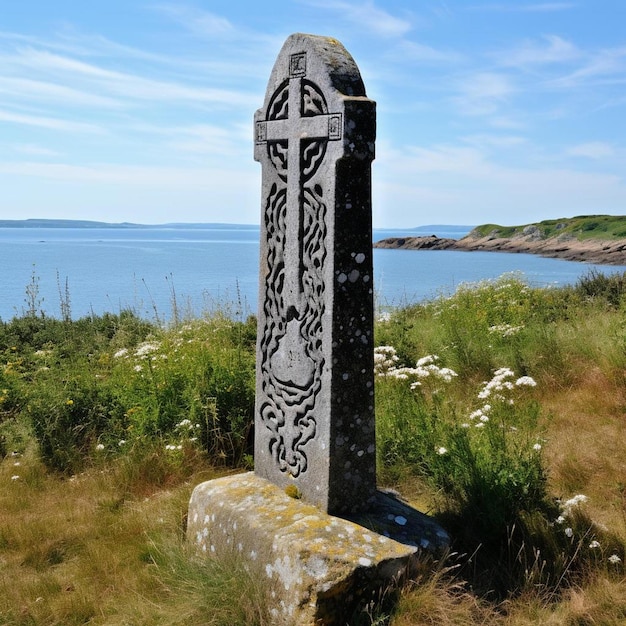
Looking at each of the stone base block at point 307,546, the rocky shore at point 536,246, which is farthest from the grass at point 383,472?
the rocky shore at point 536,246

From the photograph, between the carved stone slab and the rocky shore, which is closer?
the carved stone slab

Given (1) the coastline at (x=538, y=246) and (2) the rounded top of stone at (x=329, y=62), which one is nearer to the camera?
(2) the rounded top of stone at (x=329, y=62)

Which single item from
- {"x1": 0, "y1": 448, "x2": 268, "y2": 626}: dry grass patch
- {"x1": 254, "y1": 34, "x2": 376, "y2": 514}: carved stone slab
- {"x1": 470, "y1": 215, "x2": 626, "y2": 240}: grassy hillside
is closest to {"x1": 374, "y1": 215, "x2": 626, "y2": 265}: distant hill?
{"x1": 470, "y1": 215, "x2": 626, "y2": 240}: grassy hillside

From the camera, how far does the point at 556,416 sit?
643 centimetres

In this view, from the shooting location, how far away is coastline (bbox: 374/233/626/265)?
56.2 meters

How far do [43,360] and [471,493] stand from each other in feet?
21.4

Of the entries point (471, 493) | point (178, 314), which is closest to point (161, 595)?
point (471, 493)

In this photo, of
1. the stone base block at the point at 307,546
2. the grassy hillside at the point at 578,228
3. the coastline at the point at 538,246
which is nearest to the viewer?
the stone base block at the point at 307,546

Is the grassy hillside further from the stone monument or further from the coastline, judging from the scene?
the stone monument

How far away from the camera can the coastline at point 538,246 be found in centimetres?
5625

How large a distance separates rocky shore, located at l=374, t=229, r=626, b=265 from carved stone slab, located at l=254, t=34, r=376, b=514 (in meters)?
51.4

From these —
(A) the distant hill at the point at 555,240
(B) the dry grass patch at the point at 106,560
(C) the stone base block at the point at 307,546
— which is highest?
(A) the distant hill at the point at 555,240

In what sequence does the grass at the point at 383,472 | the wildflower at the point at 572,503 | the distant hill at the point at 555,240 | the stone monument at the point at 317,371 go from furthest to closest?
the distant hill at the point at 555,240, the wildflower at the point at 572,503, the grass at the point at 383,472, the stone monument at the point at 317,371

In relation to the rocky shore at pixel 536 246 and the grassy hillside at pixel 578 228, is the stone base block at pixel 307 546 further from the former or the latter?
the grassy hillside at pixel 578 228
